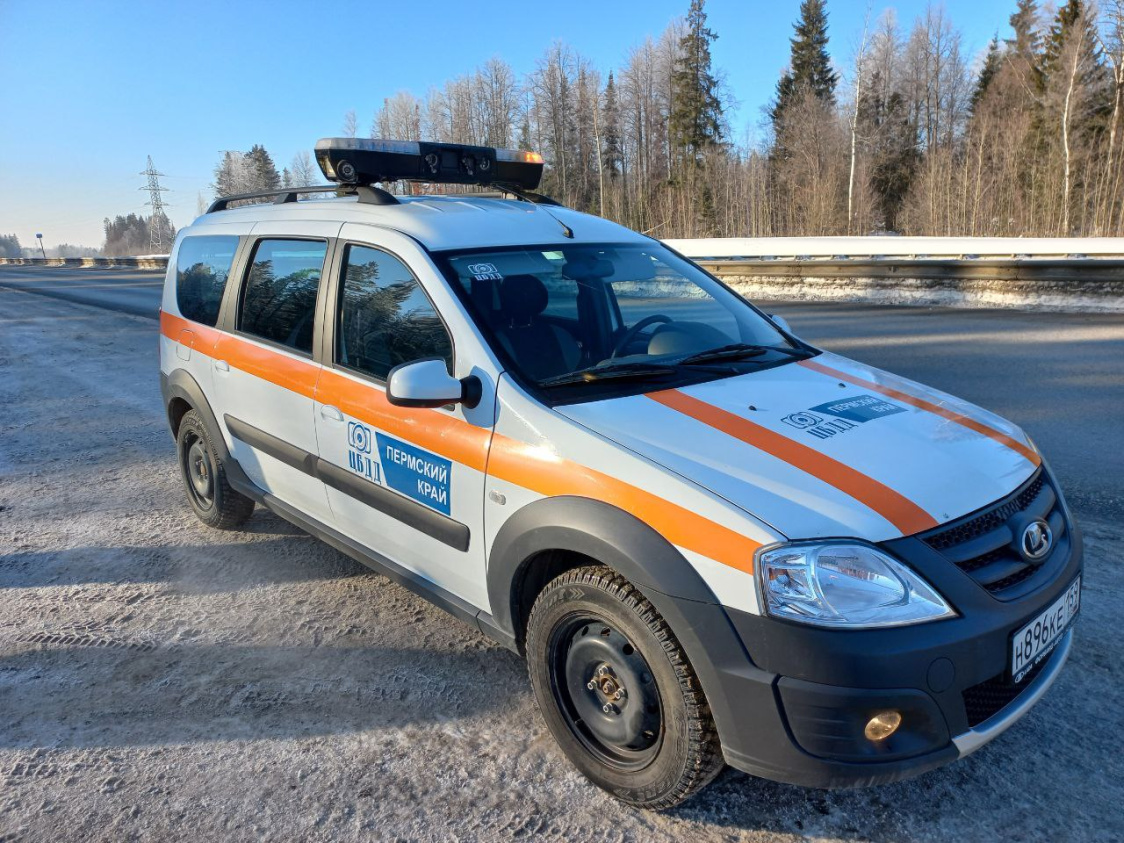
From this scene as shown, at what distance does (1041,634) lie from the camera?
2.21m

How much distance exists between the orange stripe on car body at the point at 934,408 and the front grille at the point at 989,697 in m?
0.82

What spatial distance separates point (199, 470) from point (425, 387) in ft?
9.38

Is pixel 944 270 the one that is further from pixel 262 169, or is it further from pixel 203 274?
pixel 262 169

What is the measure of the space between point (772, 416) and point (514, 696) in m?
1.44

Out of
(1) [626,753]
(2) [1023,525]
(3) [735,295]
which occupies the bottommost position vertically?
(1) [626,753]

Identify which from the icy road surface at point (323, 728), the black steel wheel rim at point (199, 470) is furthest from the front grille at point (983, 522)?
the black steel wheel rim at point (199, 470)

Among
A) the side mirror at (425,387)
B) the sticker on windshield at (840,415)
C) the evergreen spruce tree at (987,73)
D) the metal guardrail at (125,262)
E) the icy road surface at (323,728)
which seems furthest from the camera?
the evergreen spruce tree at (987,73)

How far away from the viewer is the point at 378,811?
2.40m

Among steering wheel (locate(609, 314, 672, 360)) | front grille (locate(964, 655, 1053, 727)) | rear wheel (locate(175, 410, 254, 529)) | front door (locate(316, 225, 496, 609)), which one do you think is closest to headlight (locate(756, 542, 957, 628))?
front grille (locate(964, 655, 1053, 727))

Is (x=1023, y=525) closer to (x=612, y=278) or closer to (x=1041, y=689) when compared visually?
(x=1041, y=689)

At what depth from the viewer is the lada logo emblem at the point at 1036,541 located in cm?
222

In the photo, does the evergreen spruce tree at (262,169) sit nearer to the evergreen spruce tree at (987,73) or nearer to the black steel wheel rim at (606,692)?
the evergreen spruce tree at (987,73)

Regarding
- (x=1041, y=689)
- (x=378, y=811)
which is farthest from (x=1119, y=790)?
(x=378, y=811)

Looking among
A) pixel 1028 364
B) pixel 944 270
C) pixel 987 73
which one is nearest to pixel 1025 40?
pixel 987 73
